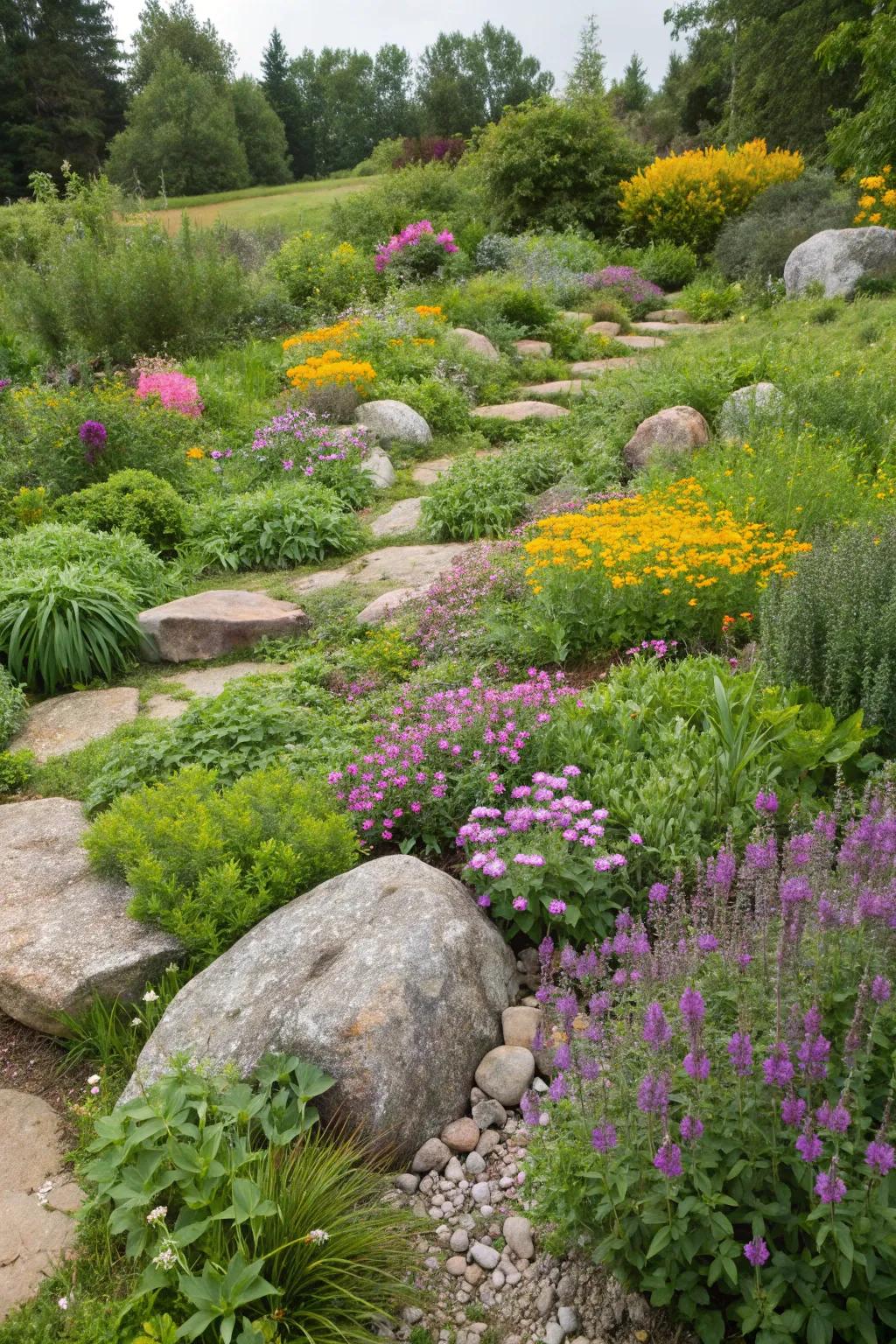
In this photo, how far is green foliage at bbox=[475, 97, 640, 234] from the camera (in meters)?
18.5

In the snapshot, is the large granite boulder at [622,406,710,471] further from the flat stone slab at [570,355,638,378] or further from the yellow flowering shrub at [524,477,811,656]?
the flat stone slab at [570,355,638,378]

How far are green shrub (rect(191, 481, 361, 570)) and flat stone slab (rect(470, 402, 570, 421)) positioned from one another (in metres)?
3.14

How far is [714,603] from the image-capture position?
15.8ft

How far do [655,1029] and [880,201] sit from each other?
16094mm

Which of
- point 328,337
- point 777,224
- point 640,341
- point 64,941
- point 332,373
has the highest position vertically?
point 777,224

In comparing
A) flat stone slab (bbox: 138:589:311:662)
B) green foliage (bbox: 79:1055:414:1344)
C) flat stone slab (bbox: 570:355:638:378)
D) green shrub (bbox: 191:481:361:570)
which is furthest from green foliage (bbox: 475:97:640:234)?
green foliage (bbox: 79:1055:414:1344)

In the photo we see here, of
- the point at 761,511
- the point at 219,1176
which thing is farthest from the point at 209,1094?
the point at 761,511

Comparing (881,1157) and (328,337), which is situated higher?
(328,337)

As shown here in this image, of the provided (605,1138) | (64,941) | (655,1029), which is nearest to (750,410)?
(64,941)

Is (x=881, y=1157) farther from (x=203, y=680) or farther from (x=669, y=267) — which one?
(x=669, y=267)

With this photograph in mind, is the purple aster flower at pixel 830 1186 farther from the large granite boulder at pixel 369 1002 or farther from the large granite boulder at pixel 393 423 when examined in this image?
the large granite boulder at pixel 393 423

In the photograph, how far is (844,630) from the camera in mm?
3785

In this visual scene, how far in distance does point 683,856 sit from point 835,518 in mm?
3049

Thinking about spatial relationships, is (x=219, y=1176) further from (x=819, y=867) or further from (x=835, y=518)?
(x=835, y=518)
